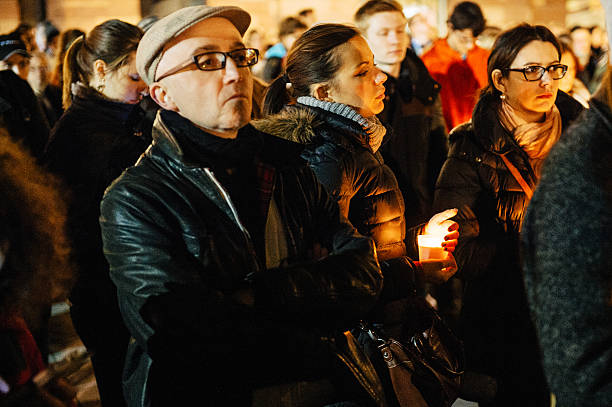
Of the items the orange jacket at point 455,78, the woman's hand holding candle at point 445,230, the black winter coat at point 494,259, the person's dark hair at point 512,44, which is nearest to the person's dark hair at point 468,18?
the orange jacket at point 455,78

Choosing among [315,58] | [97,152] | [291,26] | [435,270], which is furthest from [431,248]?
[291,26]

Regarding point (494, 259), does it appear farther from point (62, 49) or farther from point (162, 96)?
point (62, 49)

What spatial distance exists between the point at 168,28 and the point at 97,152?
1.67 meters

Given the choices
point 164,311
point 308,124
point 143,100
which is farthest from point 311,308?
point 143,100

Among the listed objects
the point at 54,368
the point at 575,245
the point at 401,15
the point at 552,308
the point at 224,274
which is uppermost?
the point at 401,15

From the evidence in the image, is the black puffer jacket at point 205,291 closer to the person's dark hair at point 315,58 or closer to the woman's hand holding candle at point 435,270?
the woman's hand holding candle at point 435,270

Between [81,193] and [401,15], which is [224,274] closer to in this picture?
[81,193]

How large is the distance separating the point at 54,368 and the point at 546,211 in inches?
53.5

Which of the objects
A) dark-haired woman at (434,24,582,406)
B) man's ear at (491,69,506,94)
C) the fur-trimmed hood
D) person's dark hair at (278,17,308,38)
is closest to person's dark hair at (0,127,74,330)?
the fur-trimmed hood

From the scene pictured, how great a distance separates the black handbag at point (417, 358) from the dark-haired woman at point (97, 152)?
133 cm

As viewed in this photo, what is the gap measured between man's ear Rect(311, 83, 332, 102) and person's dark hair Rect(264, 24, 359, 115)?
0.02 m

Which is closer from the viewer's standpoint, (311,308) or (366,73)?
(311,308)

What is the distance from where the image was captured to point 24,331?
1.98 m

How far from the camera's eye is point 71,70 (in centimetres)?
434
